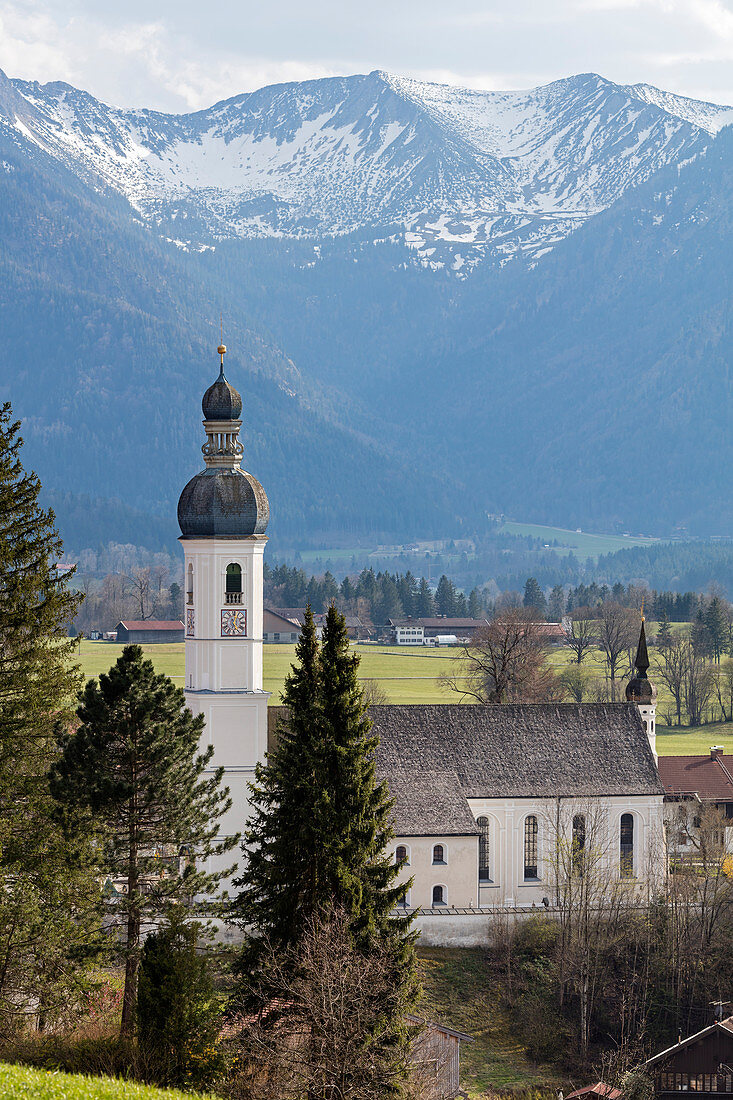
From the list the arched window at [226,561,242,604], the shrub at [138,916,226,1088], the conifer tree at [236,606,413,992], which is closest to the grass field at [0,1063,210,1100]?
the shrub at [138,916,226,1088]

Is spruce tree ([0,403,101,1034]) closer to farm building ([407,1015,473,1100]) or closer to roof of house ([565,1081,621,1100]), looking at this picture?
farm building ([407,1015,473,1100])

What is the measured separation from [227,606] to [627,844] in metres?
18.3

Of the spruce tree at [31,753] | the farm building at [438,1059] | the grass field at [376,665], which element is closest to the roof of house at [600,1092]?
the farm building at [438,1059]

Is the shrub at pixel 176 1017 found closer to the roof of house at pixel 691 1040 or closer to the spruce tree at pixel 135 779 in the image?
the spruce tree at pixel 135 779

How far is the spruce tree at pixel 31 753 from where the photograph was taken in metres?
33.8

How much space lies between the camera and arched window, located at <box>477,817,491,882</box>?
204 ft

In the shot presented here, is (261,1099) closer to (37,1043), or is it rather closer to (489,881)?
(37,1043)

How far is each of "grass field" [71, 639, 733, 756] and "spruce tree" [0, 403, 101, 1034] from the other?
4887 cm

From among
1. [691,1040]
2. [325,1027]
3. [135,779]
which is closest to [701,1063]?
[691,1040]

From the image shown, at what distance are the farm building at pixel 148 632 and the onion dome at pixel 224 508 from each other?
93111mm

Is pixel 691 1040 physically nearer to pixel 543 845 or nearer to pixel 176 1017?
pixel 543 845

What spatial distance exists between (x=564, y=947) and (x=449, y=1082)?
962cm

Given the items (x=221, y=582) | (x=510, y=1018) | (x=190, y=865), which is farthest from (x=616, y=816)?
(x=190, y=865)

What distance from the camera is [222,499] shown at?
58.3 meters
